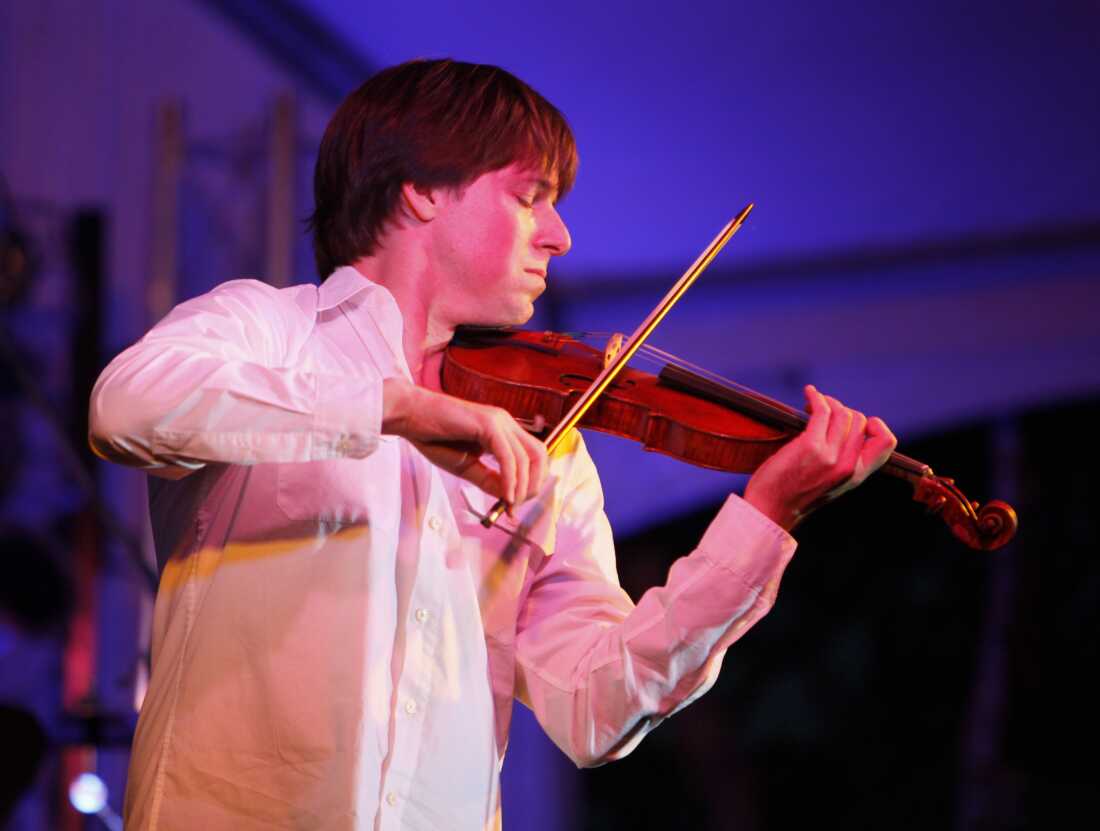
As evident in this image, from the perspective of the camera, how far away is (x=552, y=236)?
1784mm

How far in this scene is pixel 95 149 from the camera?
3904 millimetres

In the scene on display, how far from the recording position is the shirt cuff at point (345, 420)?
1.31m

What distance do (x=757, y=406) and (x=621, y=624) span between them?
34cm

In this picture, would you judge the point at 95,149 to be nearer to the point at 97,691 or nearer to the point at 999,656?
the point at 97,691

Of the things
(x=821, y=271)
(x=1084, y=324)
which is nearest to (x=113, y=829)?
(x=821, y=271)

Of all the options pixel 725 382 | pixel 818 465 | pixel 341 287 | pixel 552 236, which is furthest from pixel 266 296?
pixel 818 465

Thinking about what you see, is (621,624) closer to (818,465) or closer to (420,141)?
(818,465)

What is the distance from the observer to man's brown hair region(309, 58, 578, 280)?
183cm

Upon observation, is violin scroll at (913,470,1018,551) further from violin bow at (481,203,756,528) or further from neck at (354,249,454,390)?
neck at (354,249,454,390)

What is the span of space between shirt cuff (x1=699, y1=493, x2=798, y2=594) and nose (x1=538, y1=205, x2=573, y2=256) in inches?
18.0

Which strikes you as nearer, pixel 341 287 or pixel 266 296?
pixel 266 296

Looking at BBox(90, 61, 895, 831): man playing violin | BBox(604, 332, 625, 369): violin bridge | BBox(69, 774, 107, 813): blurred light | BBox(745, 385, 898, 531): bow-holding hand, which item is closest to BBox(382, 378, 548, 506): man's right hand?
BBox(90, 61, 895, 831): man playing violin

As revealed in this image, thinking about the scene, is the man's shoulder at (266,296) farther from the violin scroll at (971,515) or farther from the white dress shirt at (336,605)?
the violin scroll at (971,515)

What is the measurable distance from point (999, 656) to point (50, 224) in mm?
4829
